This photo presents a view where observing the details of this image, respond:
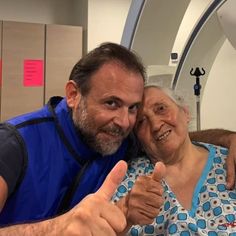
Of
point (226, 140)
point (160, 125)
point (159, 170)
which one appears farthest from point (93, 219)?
point (226, 140)

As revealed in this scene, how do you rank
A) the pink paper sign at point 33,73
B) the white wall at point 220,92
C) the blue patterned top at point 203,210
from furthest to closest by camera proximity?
the white wall at point 220,92 < the pink paper sign at point 33,73 < the blue patterned top at point 203,210

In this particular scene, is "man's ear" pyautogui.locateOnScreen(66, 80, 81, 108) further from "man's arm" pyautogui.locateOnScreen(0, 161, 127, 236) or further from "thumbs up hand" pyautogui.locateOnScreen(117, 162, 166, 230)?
"man's arm" pyautogui.locateOnScreen(0, 161, 127, 236)

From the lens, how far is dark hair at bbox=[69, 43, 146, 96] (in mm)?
1407

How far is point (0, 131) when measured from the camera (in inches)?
50.1

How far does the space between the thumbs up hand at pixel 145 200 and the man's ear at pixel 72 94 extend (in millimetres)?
484

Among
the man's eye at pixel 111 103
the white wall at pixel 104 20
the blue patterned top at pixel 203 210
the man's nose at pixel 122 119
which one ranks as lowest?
the blue patterned top at pixel 203 210

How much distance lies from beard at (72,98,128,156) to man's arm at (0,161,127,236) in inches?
20.0

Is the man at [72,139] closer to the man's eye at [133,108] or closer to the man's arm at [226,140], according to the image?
the man's eye at [133,108]

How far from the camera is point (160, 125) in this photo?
1414 mm

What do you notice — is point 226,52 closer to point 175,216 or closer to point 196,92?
point 196,92

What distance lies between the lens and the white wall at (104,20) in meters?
3.96

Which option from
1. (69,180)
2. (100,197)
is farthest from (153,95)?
(100,197)

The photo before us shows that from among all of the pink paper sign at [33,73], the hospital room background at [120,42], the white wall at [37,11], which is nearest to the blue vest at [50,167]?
the hospital room background at [120,42]

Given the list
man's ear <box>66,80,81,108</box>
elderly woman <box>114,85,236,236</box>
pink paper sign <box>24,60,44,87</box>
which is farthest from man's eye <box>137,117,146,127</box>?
pink paper sign <box>24,60,44,87</box>
